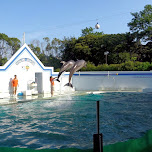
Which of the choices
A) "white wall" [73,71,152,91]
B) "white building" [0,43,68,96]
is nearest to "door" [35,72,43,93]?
"white building" [0,43,68,96]

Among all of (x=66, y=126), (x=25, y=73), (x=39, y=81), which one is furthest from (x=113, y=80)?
(x=66, y=126)

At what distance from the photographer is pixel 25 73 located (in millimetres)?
15281

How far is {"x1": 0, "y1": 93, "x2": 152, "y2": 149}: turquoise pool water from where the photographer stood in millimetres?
5395

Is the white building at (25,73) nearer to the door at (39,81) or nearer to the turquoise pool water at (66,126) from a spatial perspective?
the door at (39,81)

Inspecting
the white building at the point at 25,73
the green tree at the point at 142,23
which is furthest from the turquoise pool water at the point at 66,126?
the green tree at the point at 142,23

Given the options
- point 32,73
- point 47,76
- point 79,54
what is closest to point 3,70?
point 32,73

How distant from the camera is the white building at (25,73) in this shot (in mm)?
14031

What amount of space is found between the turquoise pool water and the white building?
400 centimetres

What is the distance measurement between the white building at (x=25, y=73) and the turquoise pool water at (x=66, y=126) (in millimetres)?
3998

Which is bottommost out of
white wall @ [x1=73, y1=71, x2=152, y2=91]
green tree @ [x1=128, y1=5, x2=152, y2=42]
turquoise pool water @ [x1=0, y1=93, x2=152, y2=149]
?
turquoise pool water @ [x1=0, y1=93, x2=152, y2=149]

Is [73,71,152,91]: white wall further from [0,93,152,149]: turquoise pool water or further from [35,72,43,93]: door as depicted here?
[0,93,152,149]: turquoise pool water

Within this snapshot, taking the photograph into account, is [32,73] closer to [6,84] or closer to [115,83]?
[6,84]

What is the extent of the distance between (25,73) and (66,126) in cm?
899

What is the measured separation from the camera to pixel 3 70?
13.9 meters
